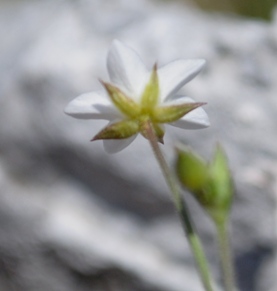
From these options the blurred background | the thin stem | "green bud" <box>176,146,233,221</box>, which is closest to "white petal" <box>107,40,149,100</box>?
"green bud" <box>176,146,233,221</box>

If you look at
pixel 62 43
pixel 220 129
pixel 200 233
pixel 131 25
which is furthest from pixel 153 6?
pixel 200 233

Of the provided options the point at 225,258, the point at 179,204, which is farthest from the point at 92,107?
the point at 225,258

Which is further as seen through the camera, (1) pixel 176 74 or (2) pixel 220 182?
(2) pixel 220 182

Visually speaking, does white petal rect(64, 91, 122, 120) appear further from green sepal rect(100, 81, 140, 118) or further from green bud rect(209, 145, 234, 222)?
green bud rect(209, 145, 234, 222)

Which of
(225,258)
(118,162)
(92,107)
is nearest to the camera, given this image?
(92,107)

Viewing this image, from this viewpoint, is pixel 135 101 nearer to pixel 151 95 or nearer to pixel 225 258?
pixel 151 95

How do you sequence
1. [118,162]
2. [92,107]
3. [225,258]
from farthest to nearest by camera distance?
1. [118,162]
2. [225,258]
3. [92,107]
